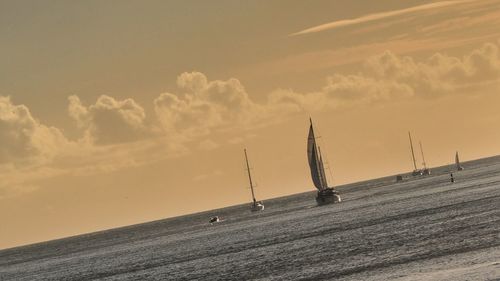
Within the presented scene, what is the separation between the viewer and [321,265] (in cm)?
9519

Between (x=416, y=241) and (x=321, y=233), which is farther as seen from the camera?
(x=321, y=233)

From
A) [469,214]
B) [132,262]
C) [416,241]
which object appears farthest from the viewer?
[132,262]

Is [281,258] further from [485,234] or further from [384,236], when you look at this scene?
[485,234]

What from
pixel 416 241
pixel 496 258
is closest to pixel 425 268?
pixel 496 258

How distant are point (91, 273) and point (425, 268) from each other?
8838cm

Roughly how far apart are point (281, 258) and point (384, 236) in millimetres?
12065

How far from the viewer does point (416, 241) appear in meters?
101

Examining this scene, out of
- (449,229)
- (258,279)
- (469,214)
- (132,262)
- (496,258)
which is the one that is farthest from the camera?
(132,262)

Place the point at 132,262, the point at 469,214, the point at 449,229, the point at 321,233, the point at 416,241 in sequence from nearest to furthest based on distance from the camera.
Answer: the point at 416,241
the point at 449,229
the point at 469,214
the point at 321,233
the point at 132,262

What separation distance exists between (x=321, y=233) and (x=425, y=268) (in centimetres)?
7564

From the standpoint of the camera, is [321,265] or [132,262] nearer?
[321,265]

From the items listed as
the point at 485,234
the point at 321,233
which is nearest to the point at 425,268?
the point at 485,234

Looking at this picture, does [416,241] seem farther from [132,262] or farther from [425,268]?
[132,262]

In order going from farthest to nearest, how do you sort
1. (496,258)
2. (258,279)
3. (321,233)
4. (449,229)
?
(321,233)
(449,229)
(258,279)
(496,258)
